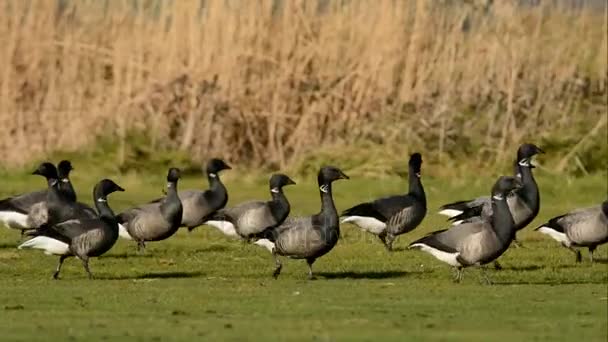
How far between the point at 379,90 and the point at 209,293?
15269mm

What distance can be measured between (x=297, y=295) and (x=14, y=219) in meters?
7.15

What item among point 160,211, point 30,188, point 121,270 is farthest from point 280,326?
Answer: point 30,188

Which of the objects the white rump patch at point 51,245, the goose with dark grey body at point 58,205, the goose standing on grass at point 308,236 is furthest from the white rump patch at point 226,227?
the white rump patch at point 51,245

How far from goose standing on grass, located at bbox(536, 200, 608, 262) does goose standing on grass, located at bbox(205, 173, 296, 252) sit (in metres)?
3.29

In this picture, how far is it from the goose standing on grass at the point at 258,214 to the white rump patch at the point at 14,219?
2.54 m

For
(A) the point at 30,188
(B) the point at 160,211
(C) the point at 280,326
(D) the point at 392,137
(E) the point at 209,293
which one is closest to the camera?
(C) the point at 280,326

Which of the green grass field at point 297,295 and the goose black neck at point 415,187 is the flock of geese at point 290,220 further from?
the green grass field at point 297,295

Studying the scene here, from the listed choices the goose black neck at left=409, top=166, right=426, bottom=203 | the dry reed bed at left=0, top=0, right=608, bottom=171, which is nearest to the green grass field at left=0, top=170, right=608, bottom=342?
the goose black neck at left=409, top=166, right=426, bottom=203

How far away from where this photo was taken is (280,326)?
12.5 m

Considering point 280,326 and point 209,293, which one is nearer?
point 280,326

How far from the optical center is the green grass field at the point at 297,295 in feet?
40.4

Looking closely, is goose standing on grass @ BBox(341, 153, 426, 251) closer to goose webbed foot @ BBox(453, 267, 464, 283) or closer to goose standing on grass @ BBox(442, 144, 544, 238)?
goose standing on grass @ BBox(442, 144, 544, 238)

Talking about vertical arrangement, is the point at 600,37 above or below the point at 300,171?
above

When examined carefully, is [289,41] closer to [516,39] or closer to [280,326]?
[516,39]
